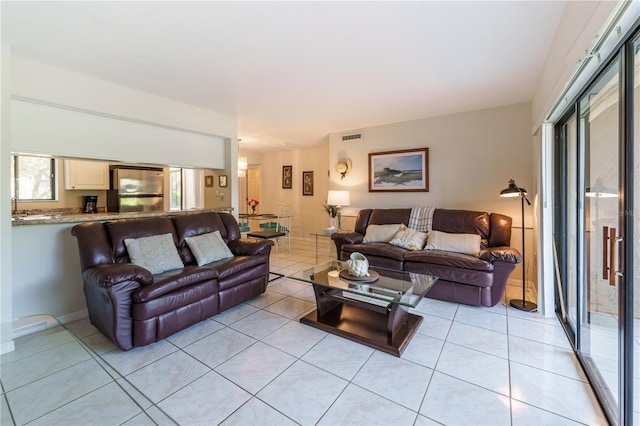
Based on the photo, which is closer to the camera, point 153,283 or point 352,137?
point 153,283

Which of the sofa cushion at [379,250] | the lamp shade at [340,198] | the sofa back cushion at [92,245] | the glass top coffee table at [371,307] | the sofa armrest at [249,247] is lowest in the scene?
the glass top coffee table at [371,307]

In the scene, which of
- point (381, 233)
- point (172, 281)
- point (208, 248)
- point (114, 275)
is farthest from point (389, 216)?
point (114, 275)

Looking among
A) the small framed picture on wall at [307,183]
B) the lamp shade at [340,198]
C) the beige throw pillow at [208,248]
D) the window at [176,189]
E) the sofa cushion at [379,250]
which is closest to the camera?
the beige throw pillow at [208,248]

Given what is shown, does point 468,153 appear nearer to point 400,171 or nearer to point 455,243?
point 400,171

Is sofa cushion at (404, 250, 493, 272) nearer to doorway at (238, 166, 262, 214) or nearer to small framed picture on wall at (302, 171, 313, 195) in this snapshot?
small framed picture on wall at (302, 171, 313, 195)

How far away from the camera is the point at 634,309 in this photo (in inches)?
53.2

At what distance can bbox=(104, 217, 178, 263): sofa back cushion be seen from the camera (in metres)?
2.67

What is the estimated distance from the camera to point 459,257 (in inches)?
122

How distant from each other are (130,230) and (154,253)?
1.21 feet

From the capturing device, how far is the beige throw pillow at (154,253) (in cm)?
265

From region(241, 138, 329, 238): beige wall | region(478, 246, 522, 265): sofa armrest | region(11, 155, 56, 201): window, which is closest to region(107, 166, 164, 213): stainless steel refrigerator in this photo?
region(11, 155, 56, 201): window

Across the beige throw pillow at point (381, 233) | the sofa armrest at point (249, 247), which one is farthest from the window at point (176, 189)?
the beige throw pillow at point (381, 233)

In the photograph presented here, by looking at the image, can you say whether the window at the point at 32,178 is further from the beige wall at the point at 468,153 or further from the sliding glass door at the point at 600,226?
the sliding glass door at the point at 600,226

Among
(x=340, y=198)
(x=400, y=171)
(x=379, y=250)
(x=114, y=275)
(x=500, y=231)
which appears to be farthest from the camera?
(x=340, y=198)
